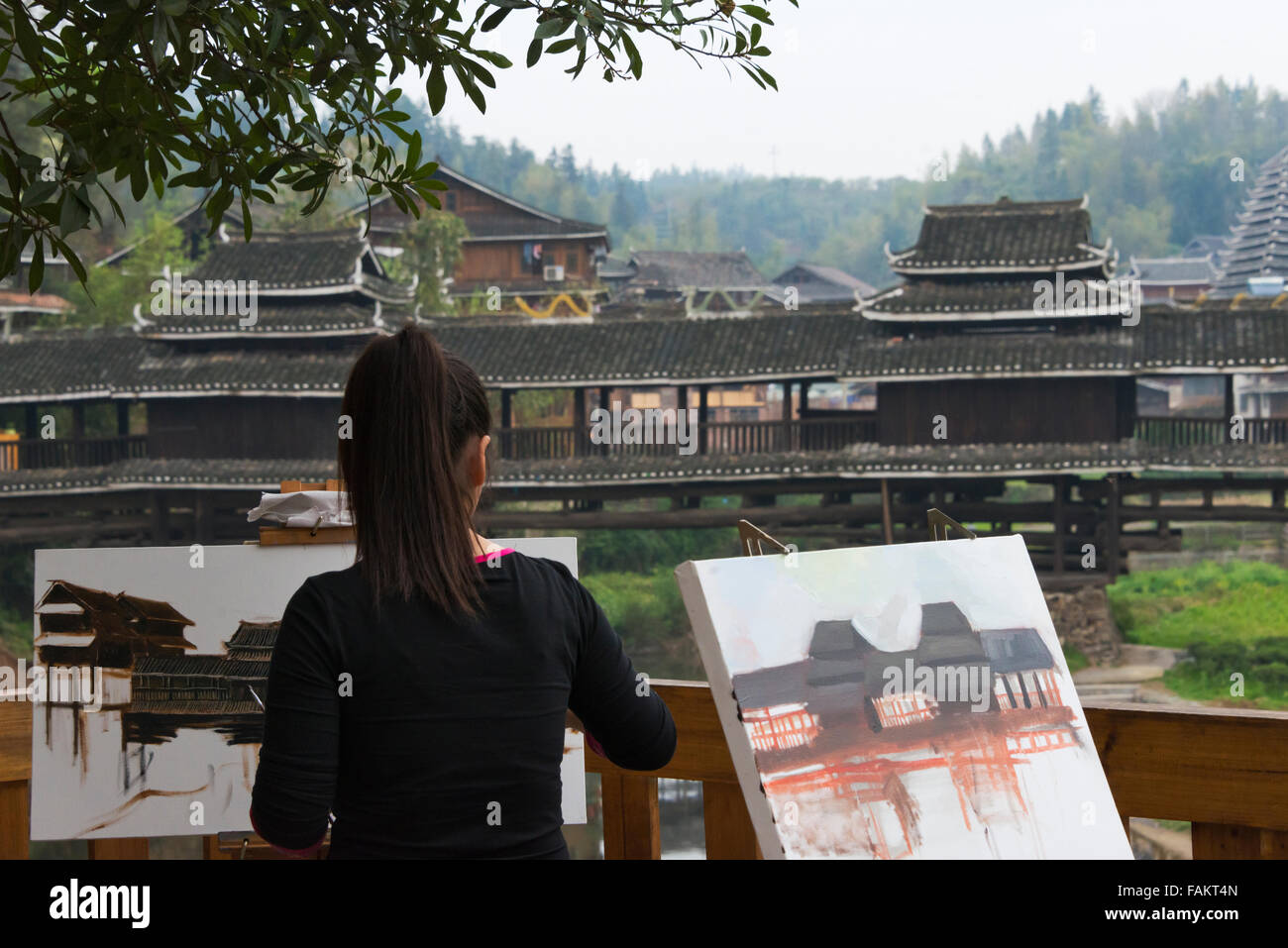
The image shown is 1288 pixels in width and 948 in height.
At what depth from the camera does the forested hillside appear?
73.0 metres

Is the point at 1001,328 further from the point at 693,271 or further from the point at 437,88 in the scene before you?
the point at 693,271

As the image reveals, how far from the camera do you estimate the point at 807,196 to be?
104 meters

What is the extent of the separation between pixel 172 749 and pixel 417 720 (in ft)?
4.31

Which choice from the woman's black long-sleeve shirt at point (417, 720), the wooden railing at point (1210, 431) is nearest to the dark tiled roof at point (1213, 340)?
the wooden railing at point (1210, 431)

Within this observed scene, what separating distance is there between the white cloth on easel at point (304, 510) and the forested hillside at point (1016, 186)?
2634 inches

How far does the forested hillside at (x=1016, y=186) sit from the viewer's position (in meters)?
73.0

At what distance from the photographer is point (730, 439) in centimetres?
1883

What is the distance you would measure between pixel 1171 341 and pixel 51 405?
16.9 meters

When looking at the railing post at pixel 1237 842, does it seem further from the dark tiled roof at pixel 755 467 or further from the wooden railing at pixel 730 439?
the wooden railing at pixel 730 439

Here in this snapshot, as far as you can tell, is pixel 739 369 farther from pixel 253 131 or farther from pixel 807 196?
pixel 807 196

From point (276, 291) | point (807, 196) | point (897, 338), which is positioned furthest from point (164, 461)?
point (807, 196)

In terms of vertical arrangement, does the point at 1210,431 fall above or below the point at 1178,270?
below

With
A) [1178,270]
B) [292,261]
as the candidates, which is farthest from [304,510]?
[1178,270]

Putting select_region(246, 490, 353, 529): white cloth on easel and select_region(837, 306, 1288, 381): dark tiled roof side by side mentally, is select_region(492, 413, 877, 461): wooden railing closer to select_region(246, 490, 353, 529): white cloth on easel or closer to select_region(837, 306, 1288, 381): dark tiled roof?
select_region(837, 306, 1288, 381): dark tiled roof
